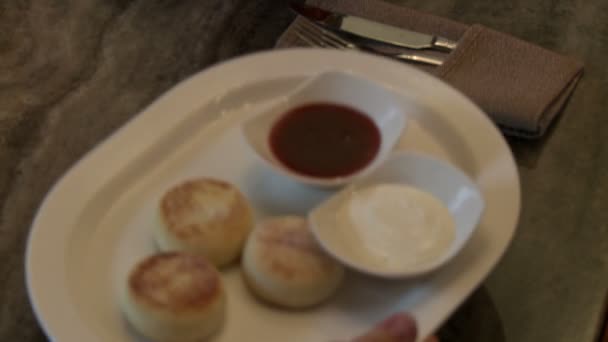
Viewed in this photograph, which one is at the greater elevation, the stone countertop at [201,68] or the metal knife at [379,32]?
the metal knife at [379,32]

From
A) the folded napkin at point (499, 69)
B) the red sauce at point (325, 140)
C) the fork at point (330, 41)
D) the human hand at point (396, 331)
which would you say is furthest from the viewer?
the fork at point (330, 41)

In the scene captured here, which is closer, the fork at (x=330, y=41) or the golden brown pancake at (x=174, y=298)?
the golden brown pancake at (x=174, y=298)

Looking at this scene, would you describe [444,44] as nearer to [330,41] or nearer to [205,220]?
[330,41]

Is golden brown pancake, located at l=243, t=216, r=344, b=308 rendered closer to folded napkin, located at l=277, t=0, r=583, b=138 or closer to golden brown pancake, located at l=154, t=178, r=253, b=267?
golden brown pancake, located at l=154, t=178, r=253, b=267

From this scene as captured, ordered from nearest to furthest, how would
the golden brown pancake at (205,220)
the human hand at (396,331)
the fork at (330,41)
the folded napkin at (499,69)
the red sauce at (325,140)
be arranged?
the human hand at (396,331) → the golden brown pancake at (205,220) → the red sauce at (325,140) → the folded napkin at (499,69) → the fork at (330,41)

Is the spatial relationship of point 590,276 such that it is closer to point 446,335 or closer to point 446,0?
point 446,335

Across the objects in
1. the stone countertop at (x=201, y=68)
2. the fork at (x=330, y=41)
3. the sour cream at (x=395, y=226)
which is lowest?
the stone countertop at (x=201, y=68)

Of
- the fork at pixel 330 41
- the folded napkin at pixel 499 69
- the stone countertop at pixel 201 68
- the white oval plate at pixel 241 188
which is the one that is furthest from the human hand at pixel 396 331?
the fork at pixel 330 41

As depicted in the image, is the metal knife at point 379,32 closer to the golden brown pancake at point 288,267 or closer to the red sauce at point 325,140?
the red sauce at point 325,140
